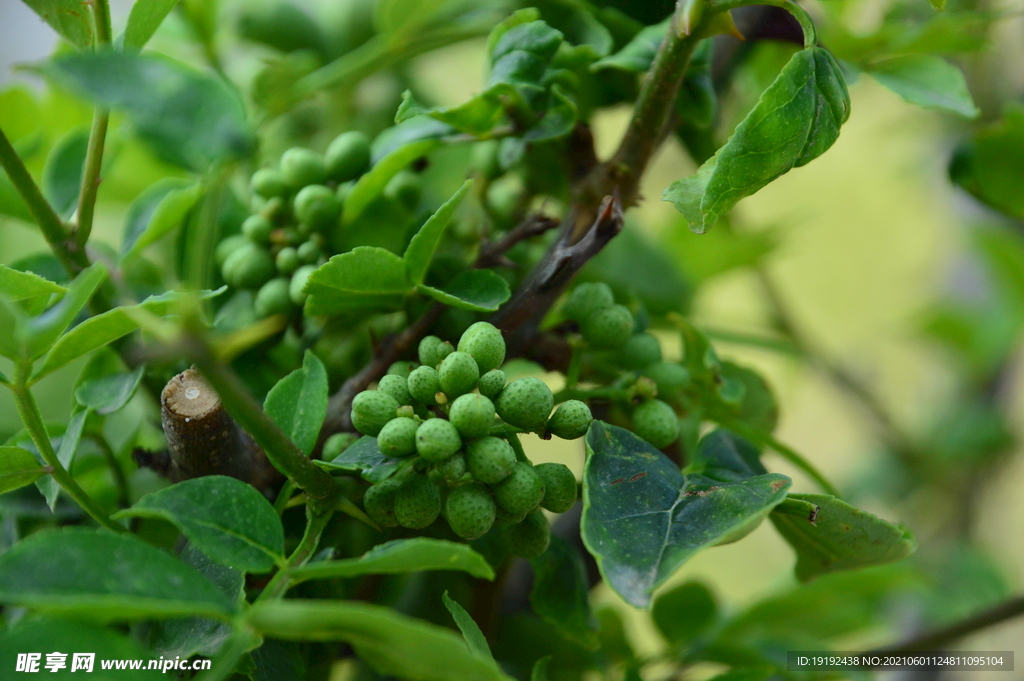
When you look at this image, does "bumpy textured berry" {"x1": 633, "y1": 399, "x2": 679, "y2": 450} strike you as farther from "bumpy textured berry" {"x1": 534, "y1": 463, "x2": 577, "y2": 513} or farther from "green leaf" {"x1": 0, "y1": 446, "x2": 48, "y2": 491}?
"green leaf" {"x1": 0, "y1": 446, "x2": 48, "y2": 491}

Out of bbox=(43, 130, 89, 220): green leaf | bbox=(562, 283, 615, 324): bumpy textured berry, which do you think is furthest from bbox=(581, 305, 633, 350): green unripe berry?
bbox=(43, 130, 89, 220): green leaf

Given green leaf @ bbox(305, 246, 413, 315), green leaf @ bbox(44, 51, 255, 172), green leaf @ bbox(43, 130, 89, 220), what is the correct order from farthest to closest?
green leaf @ bbox(43, 130, 89, 220) → green leaf @ bbox(305, 246, 413, 315) → green leaf @ bbox(44, 51, 255, 172)

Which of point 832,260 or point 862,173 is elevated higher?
point 862,173

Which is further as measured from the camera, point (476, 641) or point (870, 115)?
point (870, 115)

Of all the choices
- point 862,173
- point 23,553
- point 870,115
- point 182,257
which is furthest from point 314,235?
point 870,115

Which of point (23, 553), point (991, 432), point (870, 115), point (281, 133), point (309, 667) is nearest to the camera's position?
point (23, 553)

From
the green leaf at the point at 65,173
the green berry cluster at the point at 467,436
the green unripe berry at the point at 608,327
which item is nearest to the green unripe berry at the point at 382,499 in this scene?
the green berry cluster at the point at 467,436

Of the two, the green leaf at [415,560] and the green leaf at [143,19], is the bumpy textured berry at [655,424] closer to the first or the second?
the green leaf at [415,560]

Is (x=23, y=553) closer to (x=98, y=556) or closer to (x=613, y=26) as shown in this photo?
(x=98, y=556)
